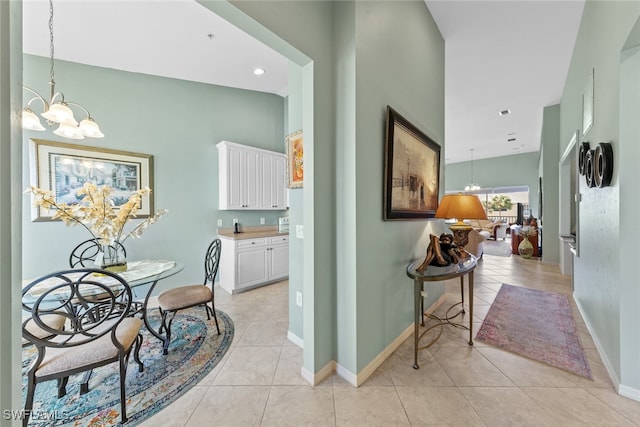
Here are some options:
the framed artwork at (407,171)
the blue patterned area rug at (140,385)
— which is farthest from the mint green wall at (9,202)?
the framed artwork at (407,171)

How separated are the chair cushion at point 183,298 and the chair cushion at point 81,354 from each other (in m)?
0.62

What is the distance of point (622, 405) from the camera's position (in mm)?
1527

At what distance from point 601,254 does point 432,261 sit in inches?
55.7

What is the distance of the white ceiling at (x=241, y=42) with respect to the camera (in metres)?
2.41

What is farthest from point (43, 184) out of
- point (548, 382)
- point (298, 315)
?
point (548, 382)

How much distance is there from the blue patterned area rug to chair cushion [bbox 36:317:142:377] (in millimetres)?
404

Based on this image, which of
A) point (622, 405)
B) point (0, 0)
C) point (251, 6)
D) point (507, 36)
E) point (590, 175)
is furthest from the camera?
point (507, 36)

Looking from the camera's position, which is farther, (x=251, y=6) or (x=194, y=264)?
(x=194, y=264)

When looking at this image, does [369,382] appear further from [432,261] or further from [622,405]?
[622,405]

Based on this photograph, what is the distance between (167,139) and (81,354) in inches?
117

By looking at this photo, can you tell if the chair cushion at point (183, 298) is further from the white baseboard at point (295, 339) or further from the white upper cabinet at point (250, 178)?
the white upper cabinet at point (250, 178)

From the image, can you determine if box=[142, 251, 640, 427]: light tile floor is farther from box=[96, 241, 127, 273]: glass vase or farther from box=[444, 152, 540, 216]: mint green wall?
box=[444, 152, 540, 216]: mint green wall

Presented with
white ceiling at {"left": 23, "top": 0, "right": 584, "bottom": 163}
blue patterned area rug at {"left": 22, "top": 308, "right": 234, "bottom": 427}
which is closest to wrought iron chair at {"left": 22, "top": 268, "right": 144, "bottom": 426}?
blue patterned area rug at {"left": 22, "top": 308, "right": 234, "bottom": 427}

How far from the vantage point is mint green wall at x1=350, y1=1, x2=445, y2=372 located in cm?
172
